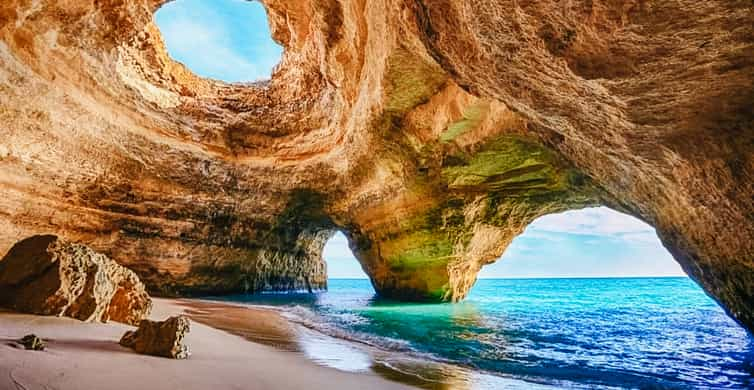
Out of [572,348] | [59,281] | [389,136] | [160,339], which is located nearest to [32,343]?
[160,339]

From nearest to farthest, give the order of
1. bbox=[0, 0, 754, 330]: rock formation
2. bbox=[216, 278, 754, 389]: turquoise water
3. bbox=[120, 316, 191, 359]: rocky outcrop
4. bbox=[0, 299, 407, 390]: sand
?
bbox=[0, 299, 407, 390]: sand → bbox=[120, 316, 191, 359]: rocky outcrop → bbox=[0, 0, 754, 330]: rock formation → bbox=[216, 278, 754, 389]: turquoise water

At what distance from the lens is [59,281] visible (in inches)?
157

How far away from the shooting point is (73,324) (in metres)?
3.62

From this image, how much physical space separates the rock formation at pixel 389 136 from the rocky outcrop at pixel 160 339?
11.0 feet

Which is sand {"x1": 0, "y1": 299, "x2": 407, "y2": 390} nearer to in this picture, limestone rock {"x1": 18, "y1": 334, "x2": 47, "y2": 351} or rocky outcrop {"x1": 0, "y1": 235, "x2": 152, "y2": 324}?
limestone rock {"x1": 18, "y1": 334, "x2": 47, "y2": 351}

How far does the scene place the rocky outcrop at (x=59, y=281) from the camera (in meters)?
3.89

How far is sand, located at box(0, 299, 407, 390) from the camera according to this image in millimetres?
2279

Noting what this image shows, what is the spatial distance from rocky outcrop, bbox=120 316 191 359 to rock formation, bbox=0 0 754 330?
336cm

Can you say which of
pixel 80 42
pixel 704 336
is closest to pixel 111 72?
pixel 80 42

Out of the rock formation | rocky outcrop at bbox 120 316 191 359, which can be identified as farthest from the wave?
the rock formation

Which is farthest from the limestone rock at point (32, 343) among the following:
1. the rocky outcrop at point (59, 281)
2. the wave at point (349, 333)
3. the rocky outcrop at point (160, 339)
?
the wave at point (349, 333)

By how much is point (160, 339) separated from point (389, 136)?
7.92 metres

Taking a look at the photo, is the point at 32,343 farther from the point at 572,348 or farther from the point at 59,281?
the point at 572,348

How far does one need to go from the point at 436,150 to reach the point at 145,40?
321 inches
